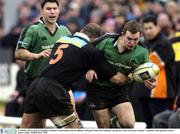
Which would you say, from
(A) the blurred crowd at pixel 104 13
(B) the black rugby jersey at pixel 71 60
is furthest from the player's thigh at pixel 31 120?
(A) the blurred crowd at pixel 104 13

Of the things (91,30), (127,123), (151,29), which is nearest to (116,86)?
(127,123)

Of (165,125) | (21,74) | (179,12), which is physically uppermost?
(179,12)

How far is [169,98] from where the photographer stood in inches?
582

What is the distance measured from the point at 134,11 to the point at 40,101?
29.0 ft

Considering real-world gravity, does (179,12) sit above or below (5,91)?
above

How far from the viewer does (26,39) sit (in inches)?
471

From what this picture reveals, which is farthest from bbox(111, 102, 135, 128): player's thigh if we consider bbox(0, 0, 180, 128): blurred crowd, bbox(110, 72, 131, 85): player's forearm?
bbox(0, 0, 180, 128): blurred crowd

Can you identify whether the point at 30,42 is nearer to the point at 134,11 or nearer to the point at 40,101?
the point at 40,101

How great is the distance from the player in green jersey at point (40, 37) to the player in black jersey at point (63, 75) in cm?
69

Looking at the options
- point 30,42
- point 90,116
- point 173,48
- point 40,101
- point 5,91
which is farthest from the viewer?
point 5,91

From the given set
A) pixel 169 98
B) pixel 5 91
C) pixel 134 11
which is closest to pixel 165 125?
pixel 169 98

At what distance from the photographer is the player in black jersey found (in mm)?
11016

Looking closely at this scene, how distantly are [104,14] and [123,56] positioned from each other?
8.77 m

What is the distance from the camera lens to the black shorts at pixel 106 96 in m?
12.0
